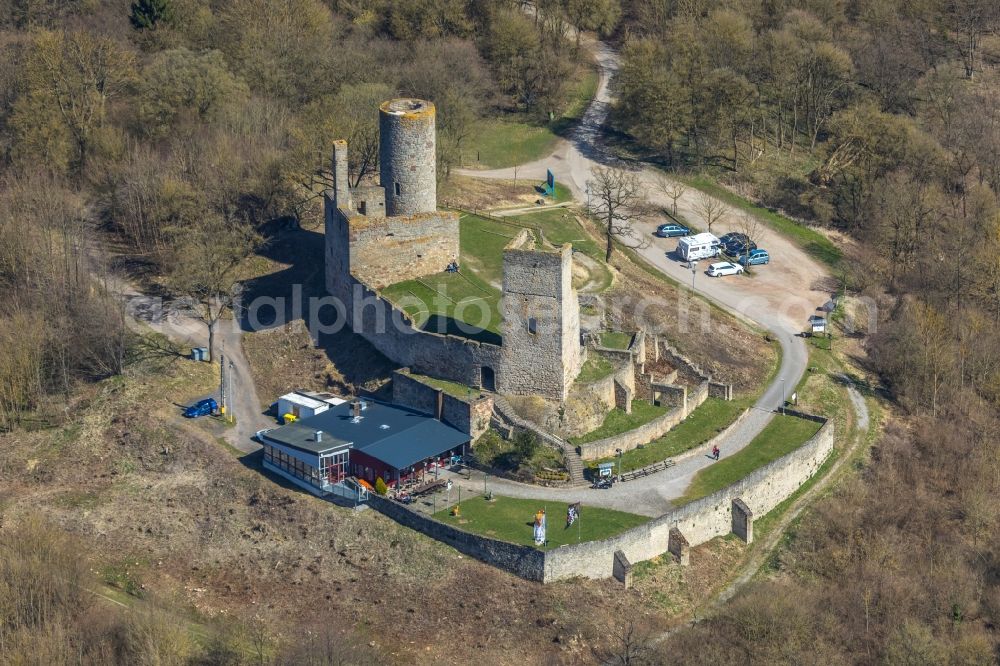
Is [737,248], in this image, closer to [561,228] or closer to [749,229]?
[749,229]

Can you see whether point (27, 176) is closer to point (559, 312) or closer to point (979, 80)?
→ point (559, 312)

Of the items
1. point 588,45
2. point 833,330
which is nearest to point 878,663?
point 833,330

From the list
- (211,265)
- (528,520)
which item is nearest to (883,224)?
(528,520)

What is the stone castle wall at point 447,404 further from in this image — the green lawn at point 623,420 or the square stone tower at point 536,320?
the green lawn at point 623,420

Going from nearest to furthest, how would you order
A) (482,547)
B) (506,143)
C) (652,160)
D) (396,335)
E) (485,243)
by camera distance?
1. (482,547)
2. (396,335)
3. (485,243)
4. (652,160)
5. (506,143)

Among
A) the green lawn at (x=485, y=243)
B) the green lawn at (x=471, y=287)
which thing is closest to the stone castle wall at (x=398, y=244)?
the green lawn at (x=471, y=287)
